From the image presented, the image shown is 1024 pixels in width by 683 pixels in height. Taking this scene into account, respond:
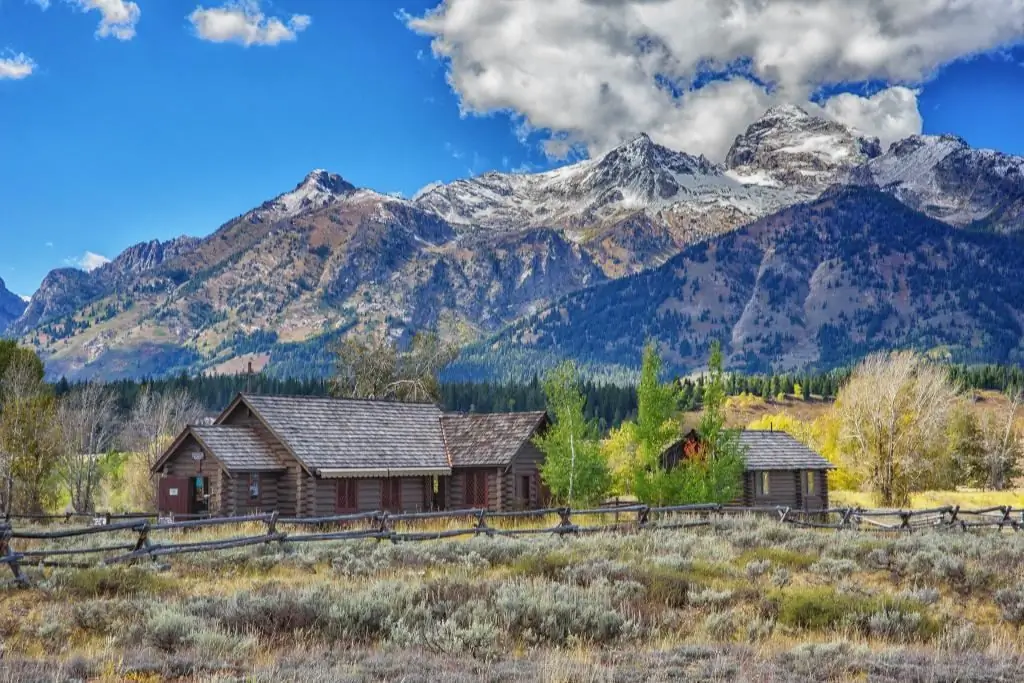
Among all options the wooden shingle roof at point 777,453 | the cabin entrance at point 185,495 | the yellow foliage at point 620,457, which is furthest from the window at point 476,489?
the wooden shingle roof at point 777,453

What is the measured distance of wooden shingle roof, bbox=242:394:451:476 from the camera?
128ft

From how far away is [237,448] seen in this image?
38.5m

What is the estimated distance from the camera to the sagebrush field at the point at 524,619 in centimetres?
1070

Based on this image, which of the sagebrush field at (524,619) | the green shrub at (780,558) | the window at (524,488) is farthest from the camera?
the window at (524,488)

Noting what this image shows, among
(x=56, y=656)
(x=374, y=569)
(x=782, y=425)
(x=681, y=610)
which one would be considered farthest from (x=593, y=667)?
(x=782, y=425)

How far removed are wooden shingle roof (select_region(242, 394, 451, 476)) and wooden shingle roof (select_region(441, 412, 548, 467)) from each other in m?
0.66

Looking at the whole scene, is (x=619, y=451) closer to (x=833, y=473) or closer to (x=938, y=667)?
(x=833, y=473)

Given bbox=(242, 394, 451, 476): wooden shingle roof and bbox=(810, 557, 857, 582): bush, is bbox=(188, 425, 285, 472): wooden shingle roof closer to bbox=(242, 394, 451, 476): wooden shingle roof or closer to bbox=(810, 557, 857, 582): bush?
bbox=(242, 394, 451, 476): wooden shingle roof

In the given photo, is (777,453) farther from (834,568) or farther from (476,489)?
(834,568)

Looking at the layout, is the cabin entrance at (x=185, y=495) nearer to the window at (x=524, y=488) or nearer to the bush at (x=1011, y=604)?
the window at (x=524, y=488)

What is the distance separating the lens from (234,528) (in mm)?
31531

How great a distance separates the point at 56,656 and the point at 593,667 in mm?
6978

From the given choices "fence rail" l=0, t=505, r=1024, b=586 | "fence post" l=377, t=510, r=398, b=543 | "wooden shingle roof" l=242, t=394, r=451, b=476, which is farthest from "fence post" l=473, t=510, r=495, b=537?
"wooden shingle roof" l=242, t=394, r=451, b=476

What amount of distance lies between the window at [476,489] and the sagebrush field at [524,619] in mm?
20834
